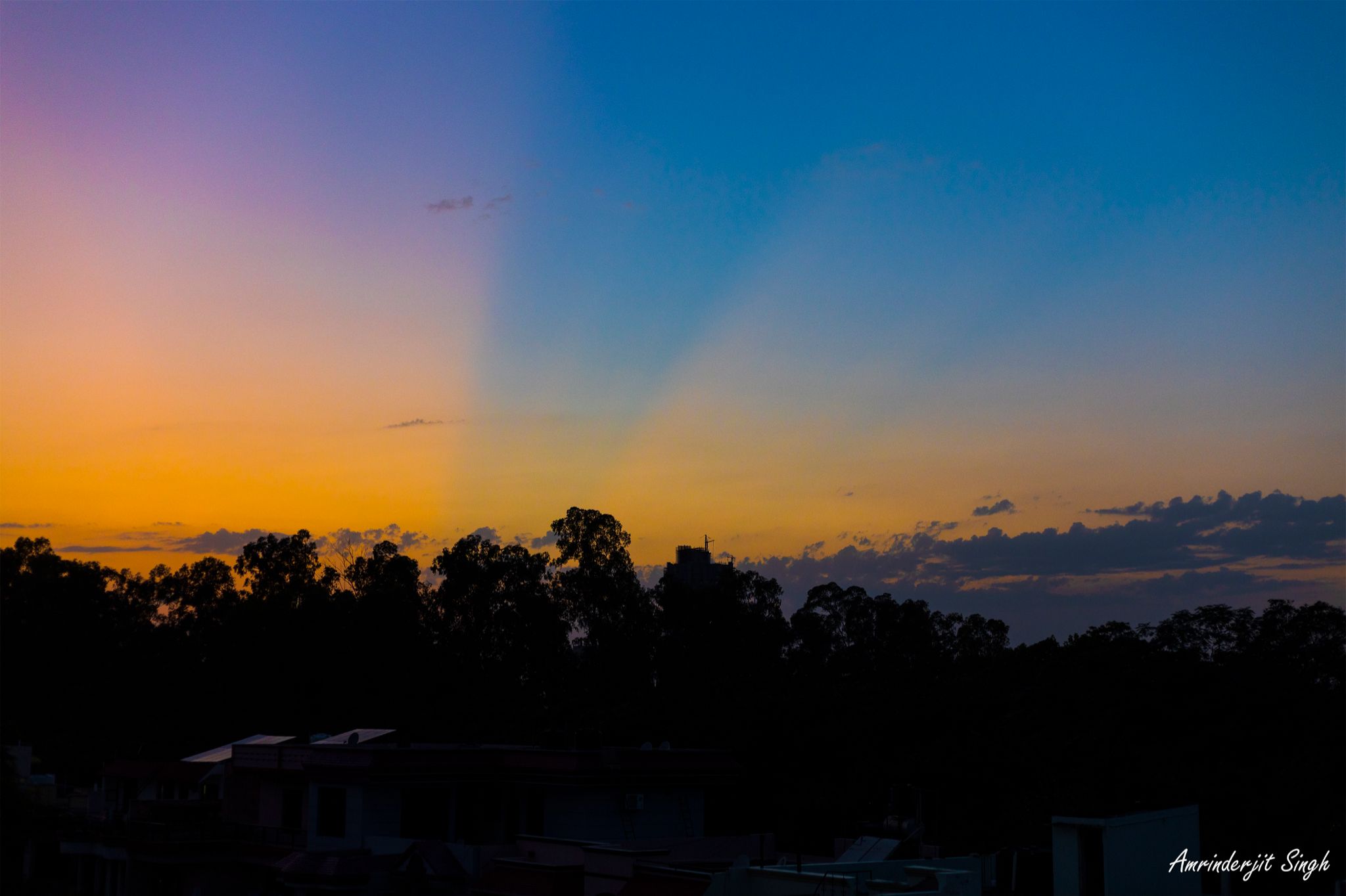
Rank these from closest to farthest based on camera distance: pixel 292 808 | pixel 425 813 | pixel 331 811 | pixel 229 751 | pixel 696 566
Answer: pixel 331 811, pixel 425 813, pixel 292 808, pixel 229 751, pixel 696 566

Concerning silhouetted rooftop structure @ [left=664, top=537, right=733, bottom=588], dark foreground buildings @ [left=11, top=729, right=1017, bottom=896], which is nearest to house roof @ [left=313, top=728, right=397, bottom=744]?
dark foreground buildings @ [left=11, top=729, right=1017, bottom=896]

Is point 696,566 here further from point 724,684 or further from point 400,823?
point 400,823

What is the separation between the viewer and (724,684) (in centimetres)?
6538

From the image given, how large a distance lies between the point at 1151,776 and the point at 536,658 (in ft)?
128

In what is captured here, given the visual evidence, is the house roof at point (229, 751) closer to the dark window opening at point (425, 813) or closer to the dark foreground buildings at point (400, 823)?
the dark foreground buildings at point (400, 823)

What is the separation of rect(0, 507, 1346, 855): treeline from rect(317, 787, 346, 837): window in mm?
7903

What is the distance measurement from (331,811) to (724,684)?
115ft

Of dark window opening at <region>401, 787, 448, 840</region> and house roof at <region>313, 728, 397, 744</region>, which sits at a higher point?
house roof at <region>313, 728, 397, 744</region>

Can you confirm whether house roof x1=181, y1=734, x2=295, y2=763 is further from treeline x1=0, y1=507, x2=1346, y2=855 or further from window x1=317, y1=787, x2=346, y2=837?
treeline x1=0, y1=507, x2=1346, y2=855

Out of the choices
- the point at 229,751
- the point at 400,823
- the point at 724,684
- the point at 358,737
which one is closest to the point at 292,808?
the point at 358,737

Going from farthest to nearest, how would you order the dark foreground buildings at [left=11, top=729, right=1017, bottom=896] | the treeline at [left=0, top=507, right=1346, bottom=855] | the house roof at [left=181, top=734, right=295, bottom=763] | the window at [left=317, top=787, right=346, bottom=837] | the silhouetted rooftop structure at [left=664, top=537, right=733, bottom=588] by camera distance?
1. the silhouetted rooftop structure at [left=664, top=537, right=733, bottom=588]
2. the treeline at [left=0, top=507, right=1346, bottom=855]
3. the house roof at [left=181, top=734, right=295, bottom=763]
4. the window at [left=317, top=787, right=346, bottom=837]
5. the dark foreground buildings at [left=11, top=729, right=1017, bottom=896]

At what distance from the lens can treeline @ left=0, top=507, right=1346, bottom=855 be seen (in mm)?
43844

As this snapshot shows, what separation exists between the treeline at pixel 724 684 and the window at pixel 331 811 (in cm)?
790

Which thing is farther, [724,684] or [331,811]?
[724,684]
